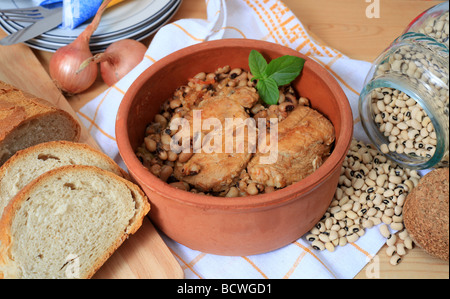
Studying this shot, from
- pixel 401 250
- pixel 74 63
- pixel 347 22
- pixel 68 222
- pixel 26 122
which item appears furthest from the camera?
pixel 347 22

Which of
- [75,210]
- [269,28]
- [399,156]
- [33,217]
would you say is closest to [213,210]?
[75,210]

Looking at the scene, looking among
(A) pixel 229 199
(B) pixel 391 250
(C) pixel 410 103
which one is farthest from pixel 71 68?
(B) pixel 391 250

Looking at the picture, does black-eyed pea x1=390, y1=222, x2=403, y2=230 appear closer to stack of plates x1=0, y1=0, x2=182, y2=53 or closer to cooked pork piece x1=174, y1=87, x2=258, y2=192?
cooked pork piece x1=174, y1=87, x2=258, y2=192

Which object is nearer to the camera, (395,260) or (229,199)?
(229,199)

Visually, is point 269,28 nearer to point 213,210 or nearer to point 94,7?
point 94,7

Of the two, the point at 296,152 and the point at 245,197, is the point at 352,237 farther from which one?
the point at 245,197

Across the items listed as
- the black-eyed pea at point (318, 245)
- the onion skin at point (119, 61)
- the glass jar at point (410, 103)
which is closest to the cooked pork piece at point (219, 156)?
the black-eyed pea at point (318, 245)
